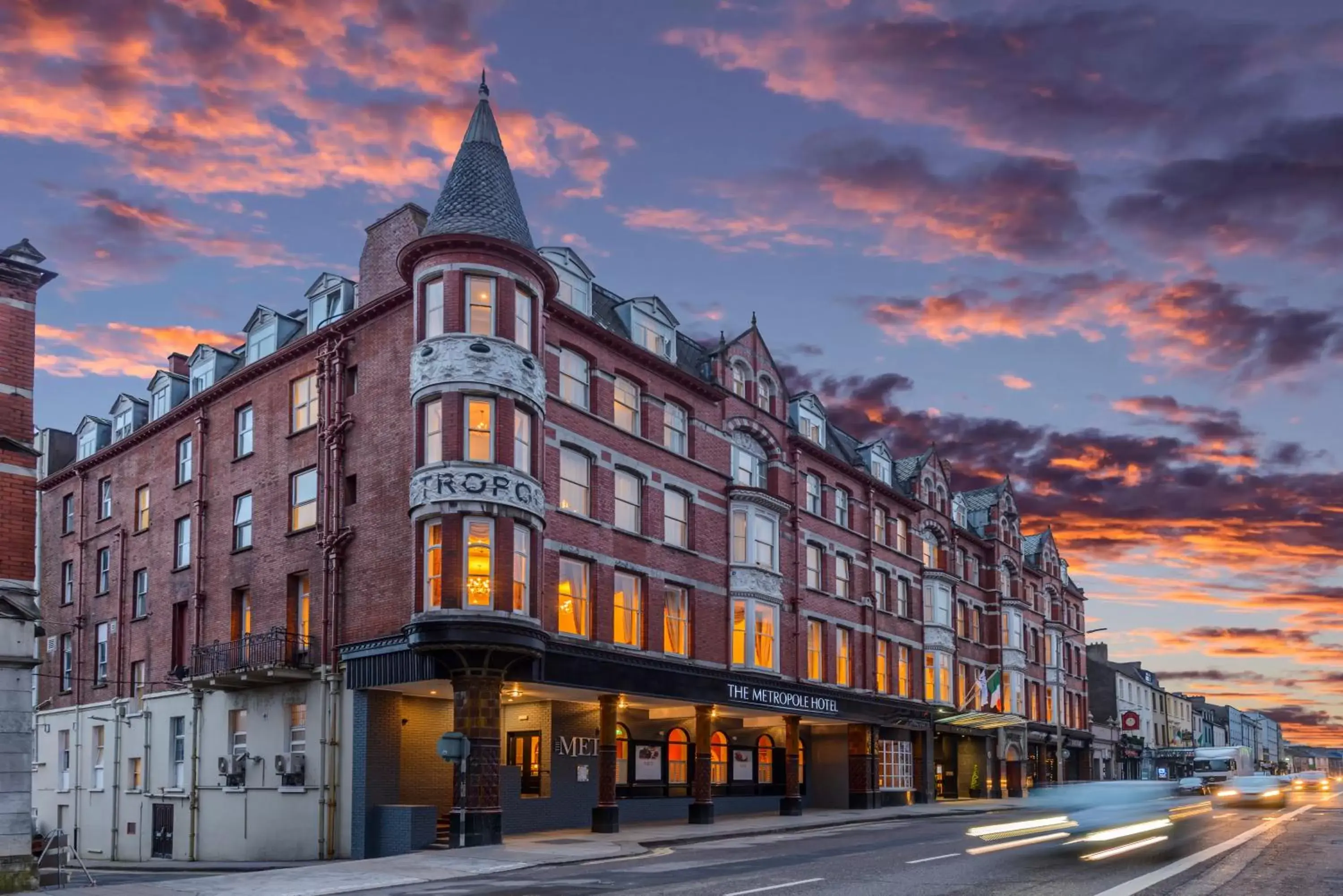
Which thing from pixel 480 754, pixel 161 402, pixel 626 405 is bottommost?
pixel 480 754

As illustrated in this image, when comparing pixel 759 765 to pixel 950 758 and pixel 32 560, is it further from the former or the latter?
pixel 32 560

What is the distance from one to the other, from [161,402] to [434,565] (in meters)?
19.4

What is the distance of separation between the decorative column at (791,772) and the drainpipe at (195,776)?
19.3 metres

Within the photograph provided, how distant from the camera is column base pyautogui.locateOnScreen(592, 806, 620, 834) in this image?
34281 mm

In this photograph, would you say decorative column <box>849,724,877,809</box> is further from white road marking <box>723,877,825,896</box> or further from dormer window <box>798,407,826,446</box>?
white road marking <box>723,877,825,896</box>

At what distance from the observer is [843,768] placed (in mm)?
50094

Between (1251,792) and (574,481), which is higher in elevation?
(574,481)

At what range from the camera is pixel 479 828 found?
94.7ft

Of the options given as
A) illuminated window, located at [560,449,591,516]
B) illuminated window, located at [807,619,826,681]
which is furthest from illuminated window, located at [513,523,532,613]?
illuminated window, located at [807,619,826,681]

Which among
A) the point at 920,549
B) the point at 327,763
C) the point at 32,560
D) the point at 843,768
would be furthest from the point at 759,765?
the point at 32,560

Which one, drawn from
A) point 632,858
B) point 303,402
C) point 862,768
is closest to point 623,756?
point 632,858

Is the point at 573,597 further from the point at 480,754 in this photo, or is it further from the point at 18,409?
the point at 18,409

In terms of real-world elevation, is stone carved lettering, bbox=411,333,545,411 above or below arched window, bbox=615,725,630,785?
above

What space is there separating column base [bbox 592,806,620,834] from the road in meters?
4.26
